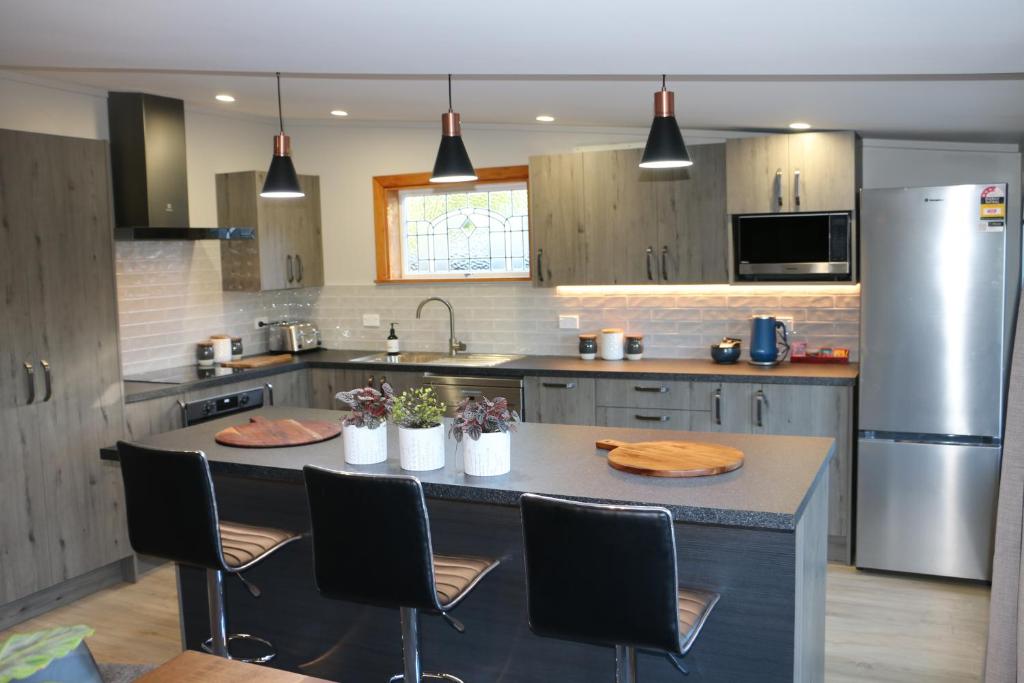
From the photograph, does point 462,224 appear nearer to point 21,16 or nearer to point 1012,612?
point 21,16

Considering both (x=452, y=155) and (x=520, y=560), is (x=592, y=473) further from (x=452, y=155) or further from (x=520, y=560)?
(x=452, y=155)

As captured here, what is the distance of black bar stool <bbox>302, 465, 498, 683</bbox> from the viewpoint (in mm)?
2643

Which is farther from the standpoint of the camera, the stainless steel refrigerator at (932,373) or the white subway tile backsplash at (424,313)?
the white subway tile backsplash at (424,313)

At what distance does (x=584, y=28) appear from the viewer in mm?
3004

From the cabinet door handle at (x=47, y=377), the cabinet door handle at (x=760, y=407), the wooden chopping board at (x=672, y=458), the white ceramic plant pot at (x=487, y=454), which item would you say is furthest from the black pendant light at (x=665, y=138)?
the cabinet door handle at (x=47, y=377)

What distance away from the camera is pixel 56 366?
4578 millimetres

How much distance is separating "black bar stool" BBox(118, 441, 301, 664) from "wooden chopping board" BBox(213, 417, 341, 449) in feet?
1.29

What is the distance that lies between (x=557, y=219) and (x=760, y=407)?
1739 millimetres

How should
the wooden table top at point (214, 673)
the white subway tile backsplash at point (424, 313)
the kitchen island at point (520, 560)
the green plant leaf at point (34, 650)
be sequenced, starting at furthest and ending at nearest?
the white subway tile backsplash at point (424, 313)
the kitchen island at point (520, 560)
the wooden table top at point (214, 673)
the green plant leaf at point (34, 650)

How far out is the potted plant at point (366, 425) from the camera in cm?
314

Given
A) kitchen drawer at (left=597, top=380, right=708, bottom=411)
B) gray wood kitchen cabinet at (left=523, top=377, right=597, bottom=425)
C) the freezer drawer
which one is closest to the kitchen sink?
gray wood kitchen cabinet at (left=523, top=377, right=597, bottom=425)

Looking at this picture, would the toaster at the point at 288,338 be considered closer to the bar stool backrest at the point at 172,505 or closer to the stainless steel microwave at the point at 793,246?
the stainless steel microwave at the point at 793,246

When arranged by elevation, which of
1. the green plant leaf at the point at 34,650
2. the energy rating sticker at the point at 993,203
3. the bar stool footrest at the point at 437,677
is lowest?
the bar stool footrest at the point at 437,677

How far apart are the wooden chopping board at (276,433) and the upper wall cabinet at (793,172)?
278 centimetres
